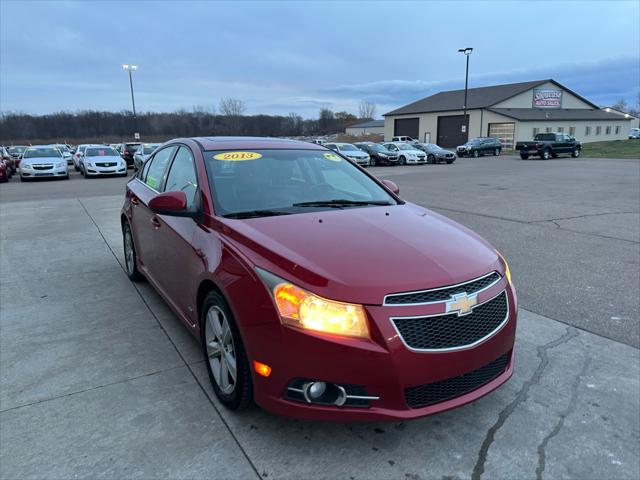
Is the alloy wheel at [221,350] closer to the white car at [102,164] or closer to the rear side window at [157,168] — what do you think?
the rear side window at [157,168]

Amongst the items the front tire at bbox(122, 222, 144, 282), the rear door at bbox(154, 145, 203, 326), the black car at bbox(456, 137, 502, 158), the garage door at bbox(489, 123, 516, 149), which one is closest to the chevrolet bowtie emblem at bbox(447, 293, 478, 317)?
the rear door at bbox(154, 145, 203, 326)

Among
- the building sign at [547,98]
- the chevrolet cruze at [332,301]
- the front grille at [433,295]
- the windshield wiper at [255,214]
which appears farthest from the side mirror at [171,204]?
the building sign at [547,98]

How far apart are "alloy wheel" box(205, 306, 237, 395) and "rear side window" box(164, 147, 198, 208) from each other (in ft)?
3.13

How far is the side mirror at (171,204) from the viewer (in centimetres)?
324

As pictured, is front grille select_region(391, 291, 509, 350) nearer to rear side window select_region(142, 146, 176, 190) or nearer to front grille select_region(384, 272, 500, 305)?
front grille select_region(384, 272, 500, 305)

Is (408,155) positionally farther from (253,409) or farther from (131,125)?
(131,125)

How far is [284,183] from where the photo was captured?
12.0ft

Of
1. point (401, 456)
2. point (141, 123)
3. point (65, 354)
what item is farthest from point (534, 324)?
point (141, 123)

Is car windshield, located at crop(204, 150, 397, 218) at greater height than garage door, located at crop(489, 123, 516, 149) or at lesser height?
lesser

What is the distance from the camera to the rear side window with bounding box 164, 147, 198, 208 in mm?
3572

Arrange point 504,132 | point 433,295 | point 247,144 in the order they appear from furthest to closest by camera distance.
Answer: point 504,132 < point 247,144 < point 433,295

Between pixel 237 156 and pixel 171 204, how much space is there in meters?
0.76

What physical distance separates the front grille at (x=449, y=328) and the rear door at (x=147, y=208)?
2657 mm

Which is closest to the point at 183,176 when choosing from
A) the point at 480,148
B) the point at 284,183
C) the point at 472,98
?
the point at 284,183
